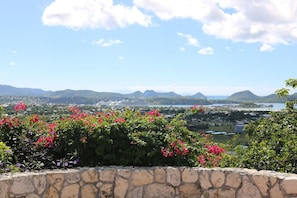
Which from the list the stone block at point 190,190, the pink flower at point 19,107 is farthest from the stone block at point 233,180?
the pink flower at point 19,107

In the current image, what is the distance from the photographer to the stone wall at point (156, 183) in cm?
552

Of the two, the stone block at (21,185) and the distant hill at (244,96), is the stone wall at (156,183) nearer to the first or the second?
the stone block at (21,185)

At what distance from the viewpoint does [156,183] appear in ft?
19.2

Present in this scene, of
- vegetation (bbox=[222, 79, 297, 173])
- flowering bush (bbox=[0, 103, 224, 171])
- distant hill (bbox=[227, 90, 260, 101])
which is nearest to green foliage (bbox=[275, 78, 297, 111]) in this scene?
vegetation (bbox=[222, 79, 297, 173])

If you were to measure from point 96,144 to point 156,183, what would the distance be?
1.10 meters

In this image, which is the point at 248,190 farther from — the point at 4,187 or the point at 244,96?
the point at 244,96

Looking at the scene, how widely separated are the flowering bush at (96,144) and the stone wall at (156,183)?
0.29 meters

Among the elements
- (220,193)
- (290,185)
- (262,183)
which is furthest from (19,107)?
(290,185)

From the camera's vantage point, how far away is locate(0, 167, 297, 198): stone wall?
5516 mm

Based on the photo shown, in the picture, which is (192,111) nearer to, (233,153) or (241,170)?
(233,153)

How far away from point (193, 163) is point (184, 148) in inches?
11.1

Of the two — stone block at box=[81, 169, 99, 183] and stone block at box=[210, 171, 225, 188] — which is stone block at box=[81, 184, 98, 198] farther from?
stone block at box=[210, 171, 225, 188]

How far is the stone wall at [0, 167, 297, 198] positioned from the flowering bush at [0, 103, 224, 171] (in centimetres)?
29

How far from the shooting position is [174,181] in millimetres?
5867
